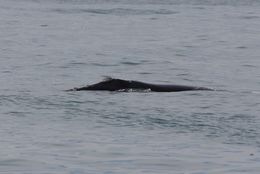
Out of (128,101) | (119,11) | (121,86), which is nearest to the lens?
(128,101)

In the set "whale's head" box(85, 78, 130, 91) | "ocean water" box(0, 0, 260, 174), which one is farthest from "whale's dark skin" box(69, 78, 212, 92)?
"ocean water" box(0, 0, 260, 174)

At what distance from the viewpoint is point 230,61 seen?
2820 centimetres

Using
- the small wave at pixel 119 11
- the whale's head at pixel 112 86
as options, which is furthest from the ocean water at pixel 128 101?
Answer: the small wave at pixel 119 11

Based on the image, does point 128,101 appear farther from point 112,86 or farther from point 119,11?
point 119,11

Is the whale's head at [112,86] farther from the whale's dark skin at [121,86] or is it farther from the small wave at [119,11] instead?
the small wave at [119,11]

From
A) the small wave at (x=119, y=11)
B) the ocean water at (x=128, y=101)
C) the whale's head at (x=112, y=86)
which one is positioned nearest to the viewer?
the ocean water at (x=128, y=101)

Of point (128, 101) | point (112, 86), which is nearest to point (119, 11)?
point (112, 86)

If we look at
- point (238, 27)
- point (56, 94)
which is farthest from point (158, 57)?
point (238, 27)

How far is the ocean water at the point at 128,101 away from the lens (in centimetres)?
1299

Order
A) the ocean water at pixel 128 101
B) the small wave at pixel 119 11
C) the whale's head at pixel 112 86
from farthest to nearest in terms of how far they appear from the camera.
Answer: the small wave at pixel 119 11 → the whale's head at pixel 112 86 → the ocean water at pixel 128 101

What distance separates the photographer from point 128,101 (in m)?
18.2

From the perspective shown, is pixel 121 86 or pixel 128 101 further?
pixel 121 86

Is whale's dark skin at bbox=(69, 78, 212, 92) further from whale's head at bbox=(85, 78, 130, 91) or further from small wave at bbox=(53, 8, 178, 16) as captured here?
small wave at bbox=(53, 8, 178, 16)

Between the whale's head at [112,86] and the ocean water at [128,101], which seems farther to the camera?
the whale's head at [112,86]
